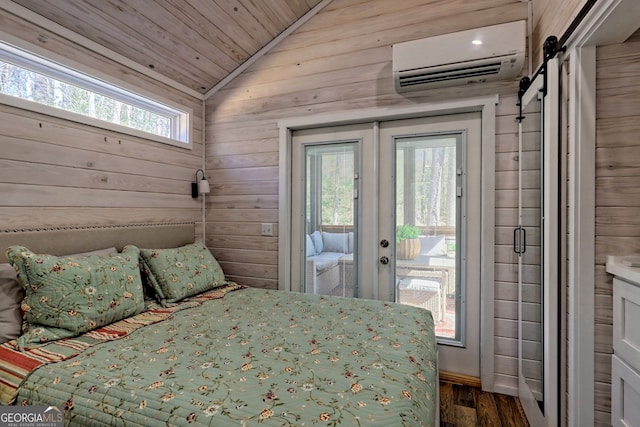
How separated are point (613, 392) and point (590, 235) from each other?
66 cm

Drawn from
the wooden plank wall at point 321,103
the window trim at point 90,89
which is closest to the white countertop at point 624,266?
the wooden plank wall at point 321,103

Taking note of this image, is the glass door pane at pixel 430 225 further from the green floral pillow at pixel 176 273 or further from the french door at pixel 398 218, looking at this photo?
the green floral pillow at pixel 176 273

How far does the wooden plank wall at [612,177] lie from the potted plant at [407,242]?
45.9 inches

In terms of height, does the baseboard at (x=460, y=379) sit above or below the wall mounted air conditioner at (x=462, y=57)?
below

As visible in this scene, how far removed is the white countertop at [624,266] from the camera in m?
1.20

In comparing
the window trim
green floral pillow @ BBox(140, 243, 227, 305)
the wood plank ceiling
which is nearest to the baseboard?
green floral pillow @ BBox(140, 243, 227, 305)

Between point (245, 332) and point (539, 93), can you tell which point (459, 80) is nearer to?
point (539, 93)

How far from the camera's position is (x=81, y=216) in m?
A: 2.05

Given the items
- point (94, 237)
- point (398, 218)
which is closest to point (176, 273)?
point (94, 237)

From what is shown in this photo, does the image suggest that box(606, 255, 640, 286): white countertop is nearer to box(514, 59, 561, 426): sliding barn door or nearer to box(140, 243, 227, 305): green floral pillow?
box(514, 59, 561, 426): sliding barn door

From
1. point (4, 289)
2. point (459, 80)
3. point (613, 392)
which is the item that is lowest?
point (613, 392)

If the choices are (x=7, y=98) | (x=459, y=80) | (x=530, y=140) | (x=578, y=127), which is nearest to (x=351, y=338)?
(x=578, y=127)

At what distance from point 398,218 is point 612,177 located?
132 centimetres

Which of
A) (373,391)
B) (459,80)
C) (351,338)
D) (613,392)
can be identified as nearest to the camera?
(373,391)
